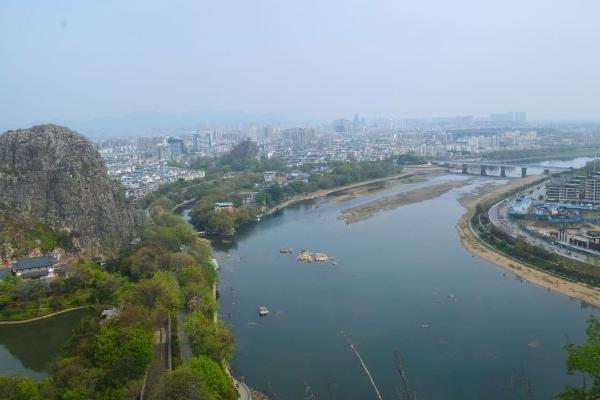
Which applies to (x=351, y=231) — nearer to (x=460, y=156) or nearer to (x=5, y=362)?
(x=5, y=362)

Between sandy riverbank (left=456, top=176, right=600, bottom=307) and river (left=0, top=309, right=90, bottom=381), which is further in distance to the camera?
sandy riverbank (left=456, top=176, right=600, bottom=307)

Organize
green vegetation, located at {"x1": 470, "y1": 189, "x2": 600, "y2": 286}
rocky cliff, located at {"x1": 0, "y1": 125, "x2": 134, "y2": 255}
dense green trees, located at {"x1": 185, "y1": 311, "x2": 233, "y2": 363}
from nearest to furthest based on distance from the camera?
dense green trees, located at {"x1": 185, "y1": 311, "x2": 233, "y2": 363} → green vegetation, located at {"x1": 470, "y1": 189, "x2": 600, "y2": 286} → rocky cliff, located at {"x1": 0, "y1": 125, "x2": 134, "y2": 255}

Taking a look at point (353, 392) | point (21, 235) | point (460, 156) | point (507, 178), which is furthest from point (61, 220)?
point (460, 156)

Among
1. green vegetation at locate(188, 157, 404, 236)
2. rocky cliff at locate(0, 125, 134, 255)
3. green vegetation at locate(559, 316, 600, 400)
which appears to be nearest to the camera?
green vegetation at locate(559, 316, 600, 400)

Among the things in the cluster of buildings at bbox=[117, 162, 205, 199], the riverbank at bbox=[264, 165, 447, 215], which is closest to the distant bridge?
the riverbank at bbox=[264, 165, 447, 215]

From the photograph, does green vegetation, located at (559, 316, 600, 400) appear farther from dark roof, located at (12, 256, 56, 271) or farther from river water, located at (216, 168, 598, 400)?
dark roof, located at (12, 256, 56, 271)

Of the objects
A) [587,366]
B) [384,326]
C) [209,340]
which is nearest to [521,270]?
[384,326]
